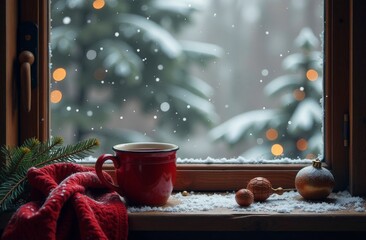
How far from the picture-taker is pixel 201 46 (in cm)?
154

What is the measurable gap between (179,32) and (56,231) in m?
0.59

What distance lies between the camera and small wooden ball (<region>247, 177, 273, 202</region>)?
142cm

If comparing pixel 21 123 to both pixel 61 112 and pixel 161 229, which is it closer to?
pixel 61 112

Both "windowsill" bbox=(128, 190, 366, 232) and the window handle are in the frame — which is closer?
"windowsill" bbox=(128, 190, 366, 232)

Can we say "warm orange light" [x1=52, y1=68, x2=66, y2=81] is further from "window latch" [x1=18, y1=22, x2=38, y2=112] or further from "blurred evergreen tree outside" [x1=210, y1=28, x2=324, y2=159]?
"blurred evergreen tree outside" [x1=210, y1=28, x2=324, y2=159]

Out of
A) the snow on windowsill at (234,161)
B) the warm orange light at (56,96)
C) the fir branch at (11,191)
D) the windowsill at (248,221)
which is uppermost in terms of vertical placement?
the warm orange light at (56,96)

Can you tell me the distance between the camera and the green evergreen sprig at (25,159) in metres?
1.32

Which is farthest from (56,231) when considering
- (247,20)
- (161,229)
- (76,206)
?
(247,20)

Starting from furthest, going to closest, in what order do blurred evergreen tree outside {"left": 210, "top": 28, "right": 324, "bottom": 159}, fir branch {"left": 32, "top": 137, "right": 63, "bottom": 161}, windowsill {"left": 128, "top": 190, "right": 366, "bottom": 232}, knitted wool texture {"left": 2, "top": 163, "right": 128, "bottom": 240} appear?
blurred evergreen tree outside {"left": 210, "top": 28, "right": 324, "bottom": 159}, fir branch {"left": 32, "top": 137, "right": 63, "bottom": 161}, windowsill {"left": 128, "top": 190, "right": 366, "bottom": 232}, knitted wool texture {"left": 2, "top": 163, "right": 128, "bottom": 240}

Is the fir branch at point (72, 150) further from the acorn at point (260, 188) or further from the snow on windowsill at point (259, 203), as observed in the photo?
the acorn at point (260, 188)

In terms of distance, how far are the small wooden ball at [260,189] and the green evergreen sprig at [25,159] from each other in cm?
37

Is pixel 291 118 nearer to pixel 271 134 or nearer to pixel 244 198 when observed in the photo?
pixel 271 134

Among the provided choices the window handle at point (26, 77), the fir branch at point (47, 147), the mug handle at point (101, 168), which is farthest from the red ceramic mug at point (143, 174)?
the window handle at point (26, 77)

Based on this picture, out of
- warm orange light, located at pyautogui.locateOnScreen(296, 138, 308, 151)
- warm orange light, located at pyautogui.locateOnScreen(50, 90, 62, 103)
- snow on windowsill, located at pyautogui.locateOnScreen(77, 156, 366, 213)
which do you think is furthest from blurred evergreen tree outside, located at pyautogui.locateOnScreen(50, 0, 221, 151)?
warm orange light, located at pyautogui.locateOnScreen(296, 138, 308, 151)
